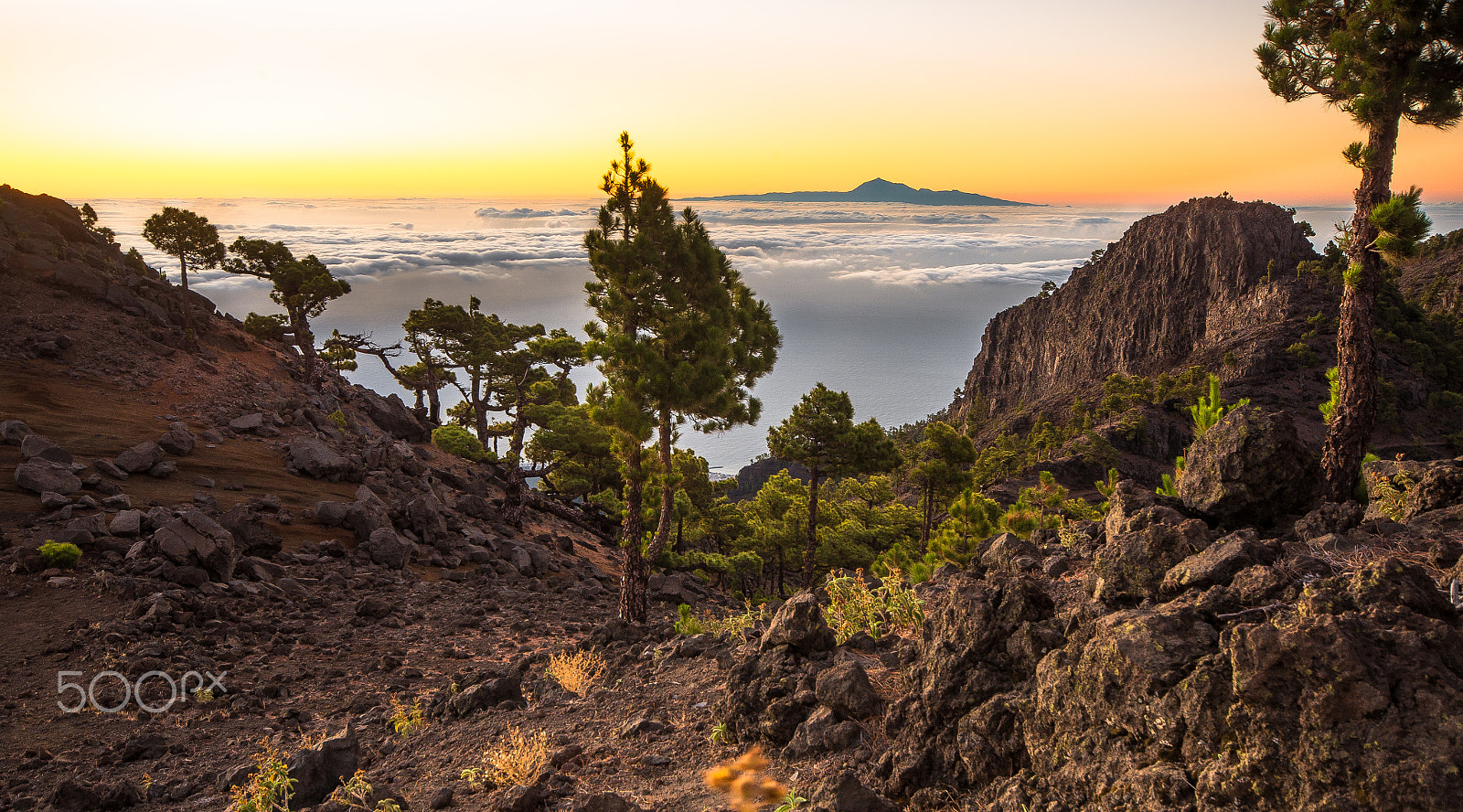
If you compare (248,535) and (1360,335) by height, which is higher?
(1360,335)

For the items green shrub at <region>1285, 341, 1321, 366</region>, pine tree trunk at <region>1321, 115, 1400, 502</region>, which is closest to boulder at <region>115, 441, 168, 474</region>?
pine tree trunk at <region>1321, 115, 1400, 502</region>

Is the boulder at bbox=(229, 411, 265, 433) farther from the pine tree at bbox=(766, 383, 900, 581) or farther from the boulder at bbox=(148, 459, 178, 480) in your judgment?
the pine tree at bbox=(766, 383, 900, 581)

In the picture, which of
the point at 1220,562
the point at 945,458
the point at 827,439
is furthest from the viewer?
the point at 945,458

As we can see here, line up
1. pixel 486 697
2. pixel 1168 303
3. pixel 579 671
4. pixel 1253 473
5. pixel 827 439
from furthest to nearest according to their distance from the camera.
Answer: pixel 1168 303 < pixel 827 439 < pixel 579 671 < pixel 486 697 < pixel 1253 473

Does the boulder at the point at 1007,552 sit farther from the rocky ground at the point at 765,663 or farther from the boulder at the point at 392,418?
the boulder at the point at 392,418

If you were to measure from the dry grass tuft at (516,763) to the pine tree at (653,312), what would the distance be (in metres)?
6.75

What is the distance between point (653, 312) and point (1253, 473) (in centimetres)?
970

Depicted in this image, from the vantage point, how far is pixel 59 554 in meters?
11.1

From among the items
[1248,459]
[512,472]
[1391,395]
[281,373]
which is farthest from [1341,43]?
[1391,395]

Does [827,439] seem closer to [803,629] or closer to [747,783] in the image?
[803,629]

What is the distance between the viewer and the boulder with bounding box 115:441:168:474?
1498 centimetres

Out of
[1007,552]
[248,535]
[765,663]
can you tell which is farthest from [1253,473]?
[248,535]

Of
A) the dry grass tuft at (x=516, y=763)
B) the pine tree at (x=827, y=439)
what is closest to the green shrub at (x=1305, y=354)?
the pine tree at (x=827, y=439)

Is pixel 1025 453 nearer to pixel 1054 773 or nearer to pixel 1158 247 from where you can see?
pixel 1054 773
